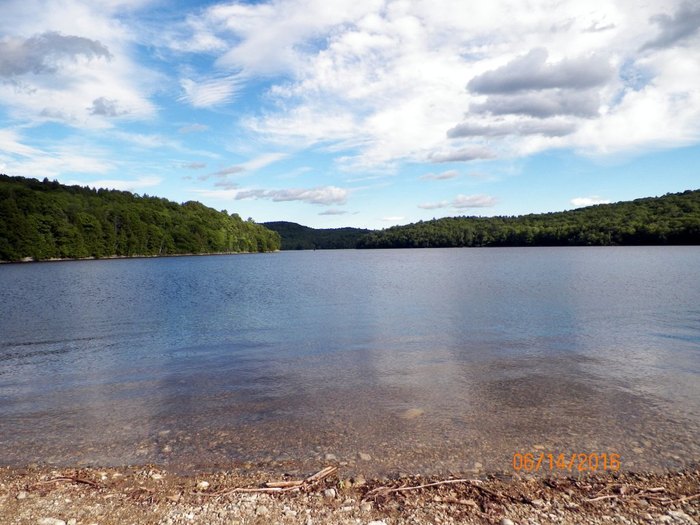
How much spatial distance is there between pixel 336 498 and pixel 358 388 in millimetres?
6659

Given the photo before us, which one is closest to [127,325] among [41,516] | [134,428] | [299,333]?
[299,333]

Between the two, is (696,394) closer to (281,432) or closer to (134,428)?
Result: (281,432)

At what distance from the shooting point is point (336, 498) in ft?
23.7

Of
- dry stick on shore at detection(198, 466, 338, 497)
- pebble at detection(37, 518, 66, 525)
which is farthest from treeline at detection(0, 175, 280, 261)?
dry stick on shore at detection(198, 466, 338, 497)

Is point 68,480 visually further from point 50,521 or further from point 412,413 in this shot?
point 412,413

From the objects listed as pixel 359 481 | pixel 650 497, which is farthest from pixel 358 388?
pixel 650 497

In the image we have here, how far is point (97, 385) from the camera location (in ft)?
48.4

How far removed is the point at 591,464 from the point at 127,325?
1056 inches

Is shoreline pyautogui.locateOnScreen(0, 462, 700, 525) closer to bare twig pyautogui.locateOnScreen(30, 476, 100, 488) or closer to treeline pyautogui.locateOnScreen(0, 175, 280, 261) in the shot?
bare twig pyautogui.locateOnScreen(30, 476, 100, 488)

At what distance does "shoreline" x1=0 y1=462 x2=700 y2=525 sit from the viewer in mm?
6562
